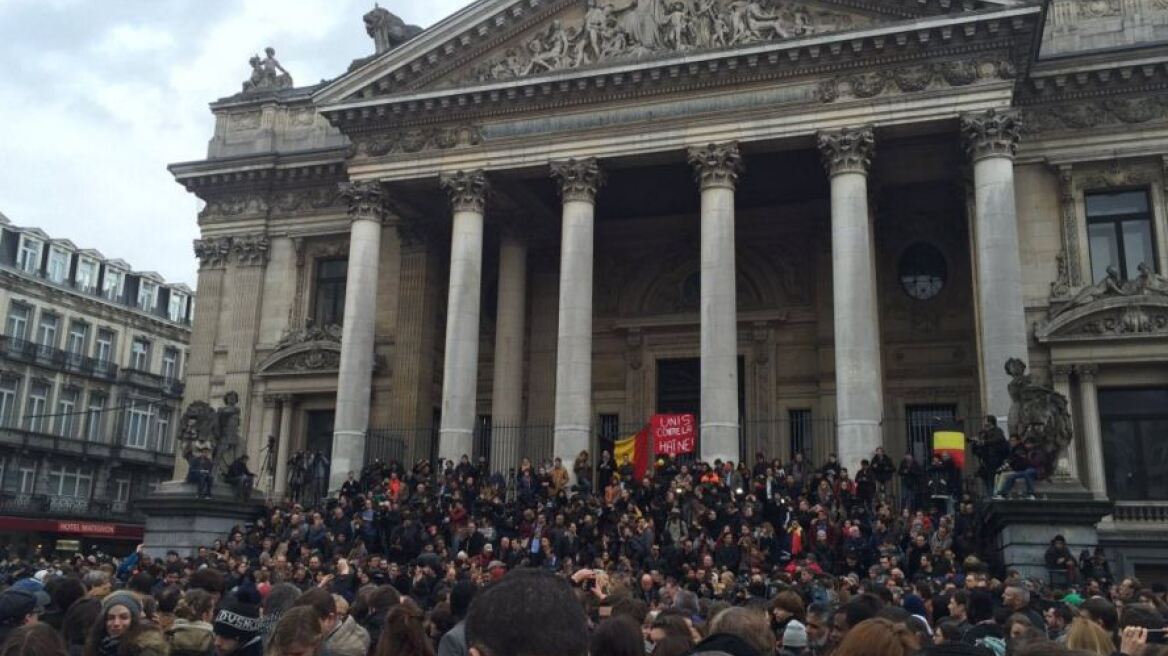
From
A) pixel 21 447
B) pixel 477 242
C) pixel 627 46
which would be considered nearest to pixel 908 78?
pixel 627 46

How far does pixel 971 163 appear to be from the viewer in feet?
87.4

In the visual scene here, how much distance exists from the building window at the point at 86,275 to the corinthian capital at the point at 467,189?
35.7 metres

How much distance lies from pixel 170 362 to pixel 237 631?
60106mm

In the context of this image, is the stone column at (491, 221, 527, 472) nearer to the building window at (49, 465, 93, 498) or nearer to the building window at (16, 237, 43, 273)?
the building window at (49, 465, 93, 498)

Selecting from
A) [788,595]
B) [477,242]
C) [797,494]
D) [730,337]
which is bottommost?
[788,595]

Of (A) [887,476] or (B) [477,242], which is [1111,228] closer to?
(A) [887,476]

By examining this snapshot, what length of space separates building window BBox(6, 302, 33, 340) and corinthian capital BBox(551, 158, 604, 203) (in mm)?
35285

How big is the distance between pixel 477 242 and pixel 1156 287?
17.7m

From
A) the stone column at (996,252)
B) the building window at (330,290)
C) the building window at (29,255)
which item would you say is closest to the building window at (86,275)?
the building window at (29,255)

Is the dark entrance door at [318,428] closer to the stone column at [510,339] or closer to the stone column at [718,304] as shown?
the stone column at [510,339]

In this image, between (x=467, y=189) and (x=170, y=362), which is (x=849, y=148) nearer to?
(x=467, y=189)

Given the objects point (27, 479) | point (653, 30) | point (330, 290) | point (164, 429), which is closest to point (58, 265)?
point (164, 429)

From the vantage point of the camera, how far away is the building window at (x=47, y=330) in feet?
172

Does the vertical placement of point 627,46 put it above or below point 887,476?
above
